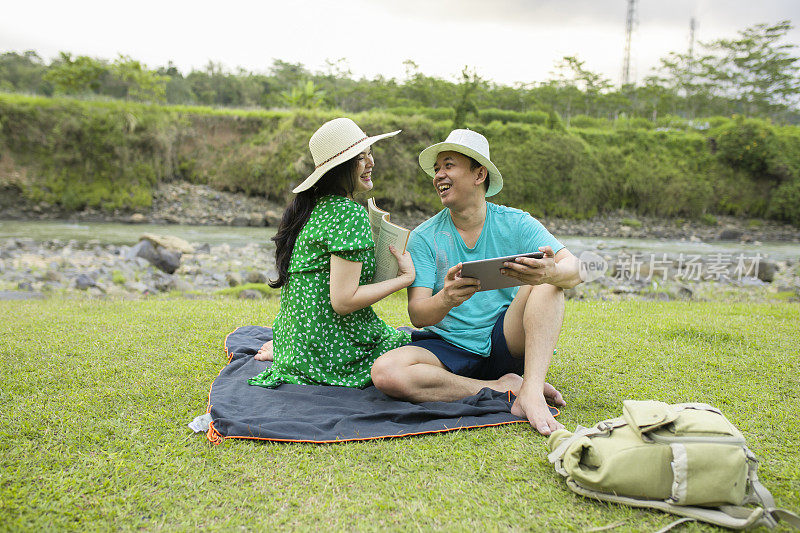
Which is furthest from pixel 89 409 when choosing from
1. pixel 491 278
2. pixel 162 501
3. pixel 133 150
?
pixel 133 150

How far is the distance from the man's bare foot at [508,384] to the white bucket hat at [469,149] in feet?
3.59

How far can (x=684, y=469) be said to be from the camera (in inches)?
70.1

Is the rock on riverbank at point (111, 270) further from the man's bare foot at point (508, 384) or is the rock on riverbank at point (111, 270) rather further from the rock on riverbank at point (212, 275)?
the man's bare foot at point (508, 384)

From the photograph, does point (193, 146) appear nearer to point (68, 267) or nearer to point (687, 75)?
point (68, 267)

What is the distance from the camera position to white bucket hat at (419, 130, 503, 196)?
9.00 feet

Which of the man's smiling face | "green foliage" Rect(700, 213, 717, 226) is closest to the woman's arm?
the man's smiling face

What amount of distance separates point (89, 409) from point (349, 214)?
1.67 m

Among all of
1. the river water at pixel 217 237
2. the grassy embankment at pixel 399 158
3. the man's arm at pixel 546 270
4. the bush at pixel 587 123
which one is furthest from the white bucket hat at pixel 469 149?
the bush at pixel 587 123

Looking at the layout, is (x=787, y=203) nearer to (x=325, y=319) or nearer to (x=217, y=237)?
(x=217, y=237)

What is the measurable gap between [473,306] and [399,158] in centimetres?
2274

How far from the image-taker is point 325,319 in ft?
9.19

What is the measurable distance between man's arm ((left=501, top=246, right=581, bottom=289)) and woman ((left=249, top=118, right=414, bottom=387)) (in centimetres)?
58

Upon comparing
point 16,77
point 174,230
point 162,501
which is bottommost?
point 174,230

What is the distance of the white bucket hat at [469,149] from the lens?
2.74 m
